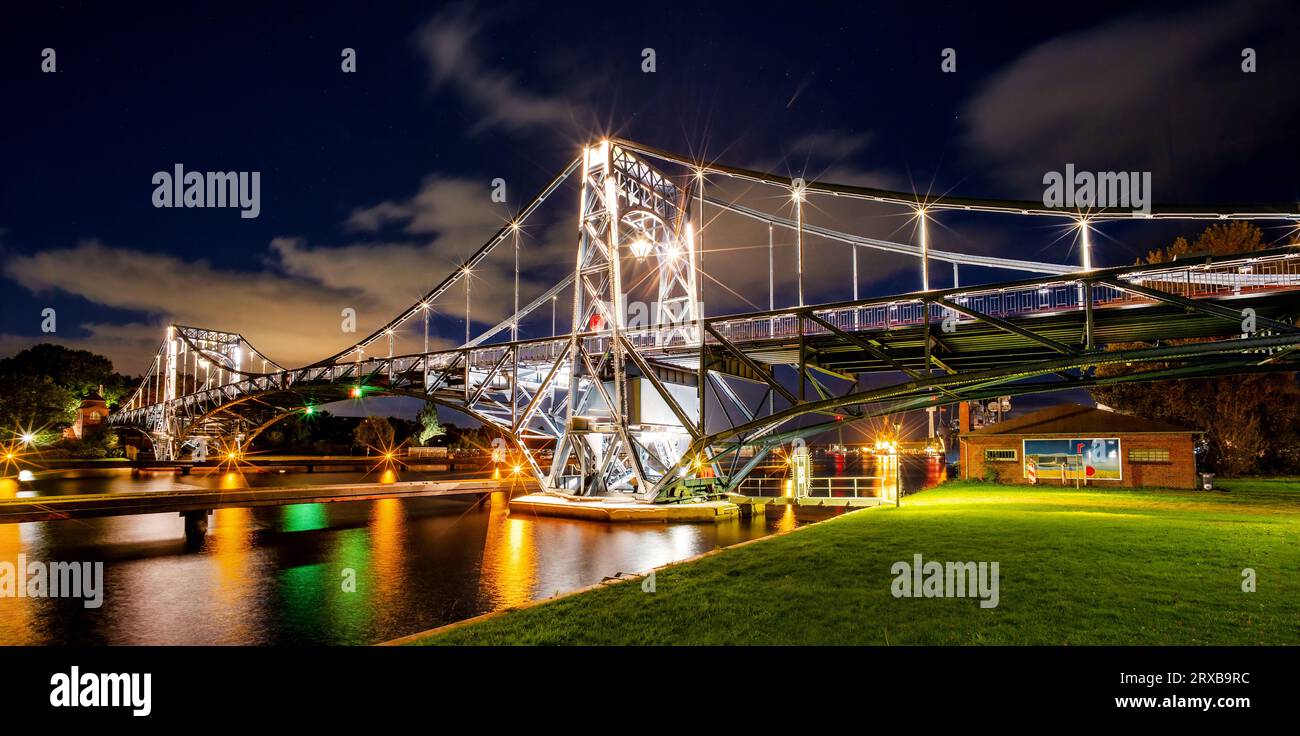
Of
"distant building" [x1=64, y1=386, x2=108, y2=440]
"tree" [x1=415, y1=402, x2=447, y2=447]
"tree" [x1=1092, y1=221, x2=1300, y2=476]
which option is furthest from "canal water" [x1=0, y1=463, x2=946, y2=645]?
"distant building" [x1=64, y1=386, x2=108, y2=440]

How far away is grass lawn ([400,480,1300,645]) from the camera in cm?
772

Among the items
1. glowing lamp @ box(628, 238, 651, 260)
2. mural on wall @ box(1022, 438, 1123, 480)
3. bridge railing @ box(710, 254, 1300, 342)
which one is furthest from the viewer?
mural on wall @ box(1022, 438, 1123, 480)

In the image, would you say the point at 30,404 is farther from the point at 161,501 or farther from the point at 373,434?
the point at 161,501

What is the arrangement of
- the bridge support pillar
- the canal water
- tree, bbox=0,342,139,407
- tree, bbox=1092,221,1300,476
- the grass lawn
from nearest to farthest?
the grass lawn
the canal water
the bridge support pillar
tree, bbox=1092,221,1300,476
tree, bbox=0,342,139,407

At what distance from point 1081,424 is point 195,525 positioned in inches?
1739

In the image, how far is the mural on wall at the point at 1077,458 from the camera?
1497 inches

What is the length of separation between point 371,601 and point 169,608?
13.6 ft

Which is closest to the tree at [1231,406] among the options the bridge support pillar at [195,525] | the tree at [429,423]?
the bridge support pillar at [195,525]

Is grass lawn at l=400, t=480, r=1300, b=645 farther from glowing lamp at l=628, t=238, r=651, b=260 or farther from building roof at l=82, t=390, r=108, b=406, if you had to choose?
building roof at l=82, t=390, r=108, b=406

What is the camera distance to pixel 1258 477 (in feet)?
155

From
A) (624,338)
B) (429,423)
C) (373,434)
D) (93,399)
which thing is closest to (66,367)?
(93,399)
